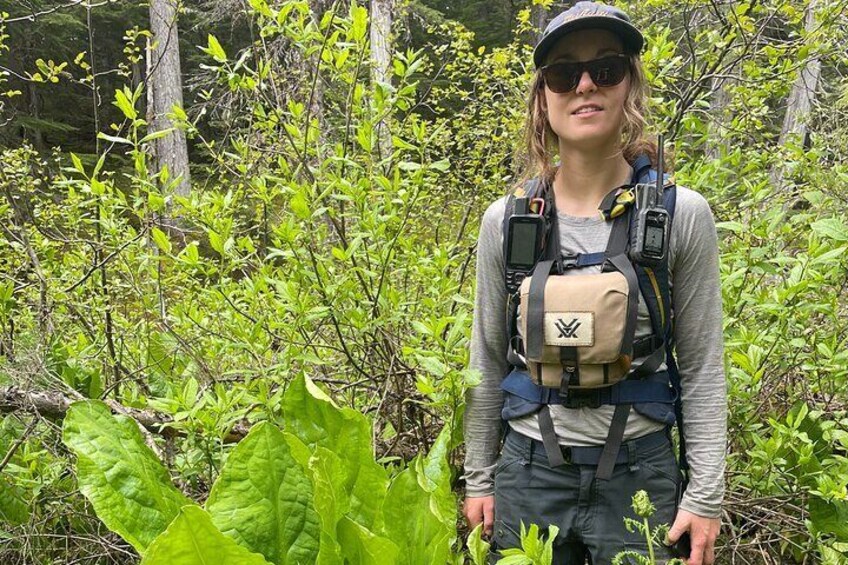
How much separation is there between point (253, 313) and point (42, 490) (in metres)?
1.15

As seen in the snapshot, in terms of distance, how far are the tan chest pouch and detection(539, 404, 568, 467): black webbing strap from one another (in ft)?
0.40

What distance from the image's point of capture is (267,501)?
1637mm

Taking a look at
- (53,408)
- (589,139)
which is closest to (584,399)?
(589,139)

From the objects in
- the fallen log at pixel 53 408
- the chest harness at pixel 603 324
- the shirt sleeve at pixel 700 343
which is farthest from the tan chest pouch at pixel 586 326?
the fallen log at pixel 53 408

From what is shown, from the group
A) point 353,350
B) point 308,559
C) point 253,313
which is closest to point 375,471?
point 308,559

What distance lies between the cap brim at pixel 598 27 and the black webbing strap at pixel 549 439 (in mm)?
1078

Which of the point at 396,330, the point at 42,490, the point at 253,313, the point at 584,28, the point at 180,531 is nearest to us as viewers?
the point at 180,531

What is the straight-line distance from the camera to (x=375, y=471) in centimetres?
180

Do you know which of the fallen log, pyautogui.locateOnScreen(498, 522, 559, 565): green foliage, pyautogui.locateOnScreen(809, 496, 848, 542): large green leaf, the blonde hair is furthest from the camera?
the fallen log

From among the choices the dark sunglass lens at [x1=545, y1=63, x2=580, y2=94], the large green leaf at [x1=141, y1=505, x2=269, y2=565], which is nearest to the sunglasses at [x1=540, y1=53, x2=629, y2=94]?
the dark sunglass lens at [x1=545, y1=63, x2=580, y2=94]

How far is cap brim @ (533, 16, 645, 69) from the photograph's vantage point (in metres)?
1.90

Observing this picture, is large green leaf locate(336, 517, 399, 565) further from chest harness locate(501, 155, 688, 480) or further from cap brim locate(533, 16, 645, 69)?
cap brim locate(533, 16, 645, 69)

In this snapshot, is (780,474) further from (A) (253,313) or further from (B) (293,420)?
(A) (253,313)

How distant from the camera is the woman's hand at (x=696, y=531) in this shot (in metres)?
1.86
